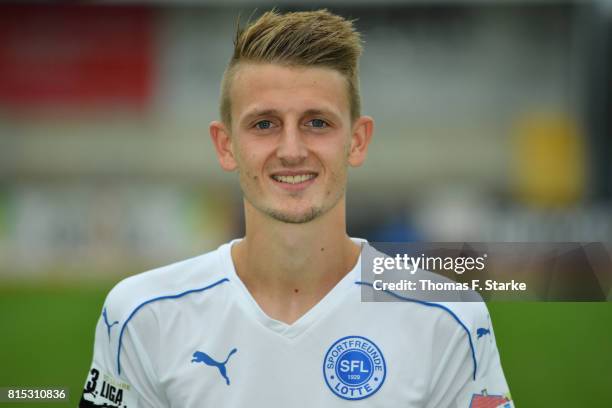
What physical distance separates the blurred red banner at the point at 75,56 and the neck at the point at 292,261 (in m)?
23.5

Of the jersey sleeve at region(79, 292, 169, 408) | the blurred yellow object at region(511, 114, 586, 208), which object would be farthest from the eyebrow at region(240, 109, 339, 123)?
the blurred yellow object at region(511, 114, 586, 208)

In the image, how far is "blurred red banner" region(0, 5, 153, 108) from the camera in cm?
2584

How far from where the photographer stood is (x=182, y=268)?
3166 millimetres

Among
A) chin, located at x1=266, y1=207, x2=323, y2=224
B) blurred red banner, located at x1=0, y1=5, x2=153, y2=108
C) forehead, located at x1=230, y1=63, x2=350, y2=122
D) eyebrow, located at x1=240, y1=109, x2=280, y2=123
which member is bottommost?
chin, located at x1=266, y1=207, x2=323, y2=224

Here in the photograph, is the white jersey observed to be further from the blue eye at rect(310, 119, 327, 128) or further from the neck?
the blue eye at rect(310, 119, 327, 128)

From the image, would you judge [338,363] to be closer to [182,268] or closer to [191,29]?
[182,268]

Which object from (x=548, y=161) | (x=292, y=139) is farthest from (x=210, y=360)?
(x=548, y=161)

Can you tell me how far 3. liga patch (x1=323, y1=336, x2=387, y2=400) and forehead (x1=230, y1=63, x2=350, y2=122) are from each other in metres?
0.84

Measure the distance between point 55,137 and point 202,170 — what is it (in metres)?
4.63

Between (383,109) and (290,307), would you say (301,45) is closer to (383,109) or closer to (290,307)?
(290,307)

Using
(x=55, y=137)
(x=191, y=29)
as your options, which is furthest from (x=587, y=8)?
(x=55, y=137)

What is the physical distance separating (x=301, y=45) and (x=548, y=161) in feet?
73.8

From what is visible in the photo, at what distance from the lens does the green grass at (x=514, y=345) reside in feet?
26.3

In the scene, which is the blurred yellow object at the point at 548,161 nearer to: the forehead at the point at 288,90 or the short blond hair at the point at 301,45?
the short blond hair at the point at 301,45
